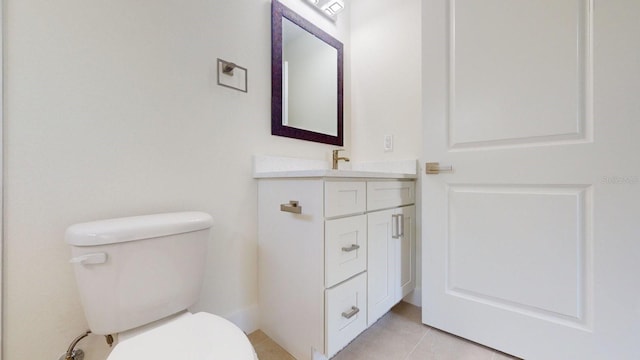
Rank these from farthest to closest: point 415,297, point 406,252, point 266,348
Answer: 1. point 415,297
2. point 406,252
3. point 266,348

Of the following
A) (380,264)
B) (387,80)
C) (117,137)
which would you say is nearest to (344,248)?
(380,264)

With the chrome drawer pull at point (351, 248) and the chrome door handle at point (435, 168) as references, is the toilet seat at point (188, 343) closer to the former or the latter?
the chrome drawer pull at point (351, 248)

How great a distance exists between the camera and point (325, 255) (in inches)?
40.5

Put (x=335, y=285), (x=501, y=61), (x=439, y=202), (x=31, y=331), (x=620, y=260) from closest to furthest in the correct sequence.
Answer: (x=31, y=331)
(x=620, y=260)
(x=335, y=285)
(x=501, y=61)
(x=439, y=202)

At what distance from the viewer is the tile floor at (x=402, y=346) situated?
1178 mm

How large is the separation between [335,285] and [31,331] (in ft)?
3.40

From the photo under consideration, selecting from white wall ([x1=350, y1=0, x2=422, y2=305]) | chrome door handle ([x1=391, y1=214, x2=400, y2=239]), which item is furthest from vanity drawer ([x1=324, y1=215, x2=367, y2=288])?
white wall ([x1=350, y1=0, x2=422, y2=305])

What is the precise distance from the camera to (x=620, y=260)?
37.7 inches

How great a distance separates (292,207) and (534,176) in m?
1.07

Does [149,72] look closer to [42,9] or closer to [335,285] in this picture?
[42,9]

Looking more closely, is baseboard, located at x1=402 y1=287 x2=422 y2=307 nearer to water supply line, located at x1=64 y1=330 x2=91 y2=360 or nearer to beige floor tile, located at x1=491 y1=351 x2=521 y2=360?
beige floor tile, located at x1=491 y1=351 x2=521 y2=360

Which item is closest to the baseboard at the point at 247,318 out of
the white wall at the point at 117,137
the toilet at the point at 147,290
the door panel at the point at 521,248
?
the white wall at the point at 117,137

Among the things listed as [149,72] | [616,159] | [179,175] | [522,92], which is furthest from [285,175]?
[616,159]

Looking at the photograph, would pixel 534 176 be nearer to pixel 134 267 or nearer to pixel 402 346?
pixel 402 346
